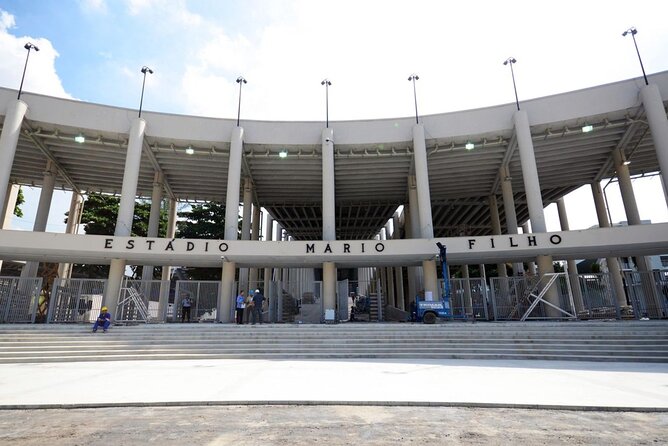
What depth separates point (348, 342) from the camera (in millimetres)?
13828


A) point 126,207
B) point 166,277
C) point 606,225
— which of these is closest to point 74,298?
point 126,207

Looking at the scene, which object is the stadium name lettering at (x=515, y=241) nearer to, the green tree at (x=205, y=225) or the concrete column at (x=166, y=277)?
the concrete column at (x=166, y=277)

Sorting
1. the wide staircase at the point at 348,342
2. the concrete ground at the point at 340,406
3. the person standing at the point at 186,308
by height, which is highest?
the person standing at the point at 186,308

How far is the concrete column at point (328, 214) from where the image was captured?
21016mm

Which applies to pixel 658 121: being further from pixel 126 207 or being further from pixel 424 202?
pixel 126 207

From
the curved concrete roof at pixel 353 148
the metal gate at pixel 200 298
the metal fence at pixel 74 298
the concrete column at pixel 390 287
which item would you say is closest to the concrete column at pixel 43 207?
the curved concrete roof at pixel 353 148

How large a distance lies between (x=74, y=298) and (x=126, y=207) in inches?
213

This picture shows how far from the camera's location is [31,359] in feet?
40.3

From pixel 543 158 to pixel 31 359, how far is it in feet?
98.6

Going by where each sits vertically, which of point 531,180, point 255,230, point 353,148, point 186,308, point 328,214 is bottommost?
point 186,308

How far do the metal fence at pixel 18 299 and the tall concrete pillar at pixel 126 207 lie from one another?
9.66ft

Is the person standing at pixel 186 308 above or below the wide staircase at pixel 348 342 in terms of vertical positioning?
above

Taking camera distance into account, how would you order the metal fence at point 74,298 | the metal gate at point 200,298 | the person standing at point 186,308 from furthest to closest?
the metal gate at point 200,298 < the person standing at point 186,308 < the metal fence at point 74,298

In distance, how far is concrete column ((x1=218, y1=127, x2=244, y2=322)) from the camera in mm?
20672
